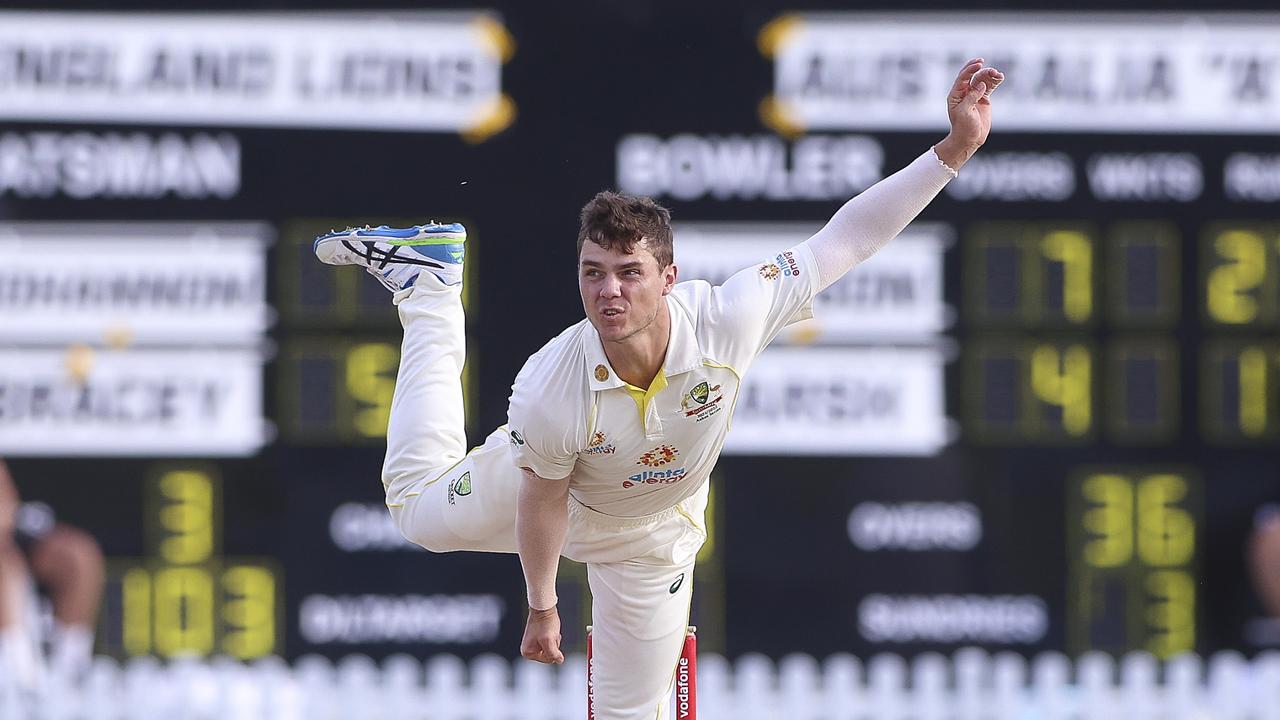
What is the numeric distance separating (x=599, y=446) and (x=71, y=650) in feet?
15.3

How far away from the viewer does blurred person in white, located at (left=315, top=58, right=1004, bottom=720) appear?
4062mm

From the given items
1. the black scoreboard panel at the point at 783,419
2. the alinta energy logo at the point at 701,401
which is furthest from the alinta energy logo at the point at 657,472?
the black scoreboard panel at the point at 783,419

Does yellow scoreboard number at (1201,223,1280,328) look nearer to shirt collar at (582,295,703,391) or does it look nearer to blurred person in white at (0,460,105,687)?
shirt collar at (582,295,703,391)

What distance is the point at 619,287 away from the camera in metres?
3.92

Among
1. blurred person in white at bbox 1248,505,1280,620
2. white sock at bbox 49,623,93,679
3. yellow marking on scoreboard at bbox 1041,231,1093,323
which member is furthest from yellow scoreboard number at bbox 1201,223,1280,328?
white sock at bbox 49,623,93,679

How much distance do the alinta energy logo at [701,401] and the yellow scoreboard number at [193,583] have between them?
4186 millimetres

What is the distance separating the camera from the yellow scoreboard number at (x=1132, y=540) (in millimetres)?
7969

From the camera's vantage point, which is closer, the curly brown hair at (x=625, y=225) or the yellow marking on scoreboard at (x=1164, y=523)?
the curly brown hair at (x=625, y=225)

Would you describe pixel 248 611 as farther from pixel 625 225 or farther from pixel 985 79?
pixel 985 79

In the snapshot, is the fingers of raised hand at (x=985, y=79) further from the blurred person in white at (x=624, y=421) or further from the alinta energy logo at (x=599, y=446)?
the alinta energy logo at (x=599, y=446)

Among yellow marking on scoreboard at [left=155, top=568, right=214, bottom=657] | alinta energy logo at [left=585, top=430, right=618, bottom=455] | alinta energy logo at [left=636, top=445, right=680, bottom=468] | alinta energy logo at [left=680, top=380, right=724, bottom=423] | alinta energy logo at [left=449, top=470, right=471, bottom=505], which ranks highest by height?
alinta energy logo at [left=680, top=380, right=724, bottom=423]

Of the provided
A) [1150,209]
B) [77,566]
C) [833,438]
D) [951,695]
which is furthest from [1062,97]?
[77,566]

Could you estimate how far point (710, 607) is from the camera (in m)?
7.98

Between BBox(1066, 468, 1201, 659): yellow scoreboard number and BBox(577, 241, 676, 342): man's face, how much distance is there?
450cm
